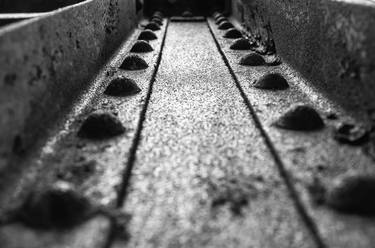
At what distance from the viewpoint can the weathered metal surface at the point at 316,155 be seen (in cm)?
118

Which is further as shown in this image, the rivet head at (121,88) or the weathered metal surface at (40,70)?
the rivet head at (121,88)

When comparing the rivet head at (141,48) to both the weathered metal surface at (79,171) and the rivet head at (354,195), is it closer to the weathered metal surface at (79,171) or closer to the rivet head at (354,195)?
the weathered metal surface at (79,171)

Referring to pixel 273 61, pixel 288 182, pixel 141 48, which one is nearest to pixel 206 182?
pixel 288 182

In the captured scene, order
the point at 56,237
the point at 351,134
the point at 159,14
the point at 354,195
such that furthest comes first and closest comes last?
the point at 159,14 < the point at 351,134 < the point at 354,195 < the point at 56,237

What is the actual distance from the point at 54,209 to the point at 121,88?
53.4 inches

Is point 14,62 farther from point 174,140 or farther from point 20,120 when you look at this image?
point 174,140

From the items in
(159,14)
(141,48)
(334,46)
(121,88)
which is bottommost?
(159,14)

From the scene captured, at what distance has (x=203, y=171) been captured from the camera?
1.58 m

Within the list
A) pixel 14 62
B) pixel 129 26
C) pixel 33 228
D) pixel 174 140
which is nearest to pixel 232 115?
pixel 174 140

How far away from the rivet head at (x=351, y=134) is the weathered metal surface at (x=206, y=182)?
1.05ft

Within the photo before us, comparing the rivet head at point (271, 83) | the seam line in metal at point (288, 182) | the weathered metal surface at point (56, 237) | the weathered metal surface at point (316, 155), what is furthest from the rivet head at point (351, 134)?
the weathered metal surface at point (56, 237)

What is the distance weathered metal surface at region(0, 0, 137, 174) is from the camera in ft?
4.70

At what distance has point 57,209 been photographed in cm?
126

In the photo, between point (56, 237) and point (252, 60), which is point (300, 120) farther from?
point (252, 60)
